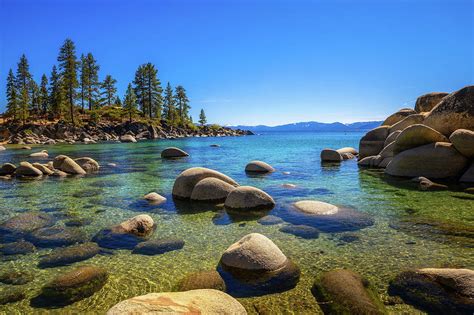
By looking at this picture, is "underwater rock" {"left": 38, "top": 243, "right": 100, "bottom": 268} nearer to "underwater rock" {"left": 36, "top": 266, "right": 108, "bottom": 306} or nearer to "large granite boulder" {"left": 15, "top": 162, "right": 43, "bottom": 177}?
"underwater rock" {"left": 36, "top": 266, "right": 108, "bottom": 306}

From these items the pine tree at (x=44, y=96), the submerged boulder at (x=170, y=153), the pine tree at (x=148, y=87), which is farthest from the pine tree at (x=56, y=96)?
the submerged boulder at (x=170, y=153)

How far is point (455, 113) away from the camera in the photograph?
19469 millimetres

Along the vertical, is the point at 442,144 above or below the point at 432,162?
→ above

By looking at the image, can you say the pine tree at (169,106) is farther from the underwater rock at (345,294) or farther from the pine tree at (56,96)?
the underwater rock at (345,294)

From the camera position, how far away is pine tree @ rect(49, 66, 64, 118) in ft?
263

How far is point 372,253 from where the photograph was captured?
26.1 ft

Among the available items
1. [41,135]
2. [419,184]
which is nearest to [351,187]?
[419,184]

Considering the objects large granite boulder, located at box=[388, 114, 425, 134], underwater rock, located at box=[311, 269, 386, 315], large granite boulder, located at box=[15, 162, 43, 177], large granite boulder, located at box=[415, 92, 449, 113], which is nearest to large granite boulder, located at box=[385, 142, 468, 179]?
large granite boulder, located at box=[388, 114, 425, 134]

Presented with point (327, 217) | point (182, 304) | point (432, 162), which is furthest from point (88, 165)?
point (432, 162)

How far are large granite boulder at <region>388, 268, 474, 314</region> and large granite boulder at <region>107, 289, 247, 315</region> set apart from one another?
324 cm

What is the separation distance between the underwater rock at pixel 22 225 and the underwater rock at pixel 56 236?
0.42m

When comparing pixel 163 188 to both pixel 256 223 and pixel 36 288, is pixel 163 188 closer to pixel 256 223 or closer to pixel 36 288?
pixel 256 223

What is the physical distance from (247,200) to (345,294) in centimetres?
678

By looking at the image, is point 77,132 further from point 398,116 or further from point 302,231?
point 302,231
